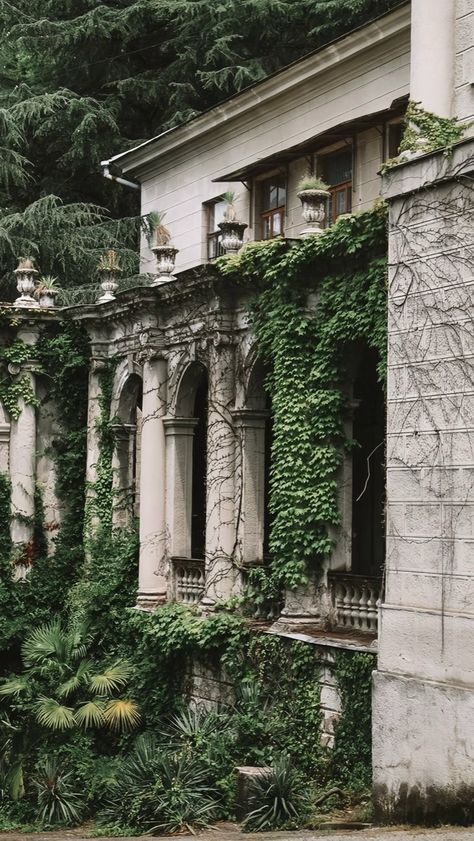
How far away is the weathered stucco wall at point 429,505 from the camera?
13.7 meters

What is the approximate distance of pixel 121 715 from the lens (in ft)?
69.8

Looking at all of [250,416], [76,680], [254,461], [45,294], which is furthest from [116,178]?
[76,680]

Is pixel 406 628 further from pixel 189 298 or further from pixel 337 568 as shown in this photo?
pixel 189 298

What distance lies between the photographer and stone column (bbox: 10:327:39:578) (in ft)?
86.9

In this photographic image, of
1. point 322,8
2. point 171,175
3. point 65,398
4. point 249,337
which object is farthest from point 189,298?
point 322,8

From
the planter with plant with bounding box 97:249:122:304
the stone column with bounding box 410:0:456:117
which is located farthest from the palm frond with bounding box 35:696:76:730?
the stone column with bounding box 410:0:456:117

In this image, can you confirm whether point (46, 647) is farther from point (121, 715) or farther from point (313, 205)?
point (313, 205)

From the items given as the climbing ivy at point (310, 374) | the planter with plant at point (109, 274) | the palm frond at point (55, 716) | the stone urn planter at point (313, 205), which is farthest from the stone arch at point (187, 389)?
the palm frond at point (55, 716)

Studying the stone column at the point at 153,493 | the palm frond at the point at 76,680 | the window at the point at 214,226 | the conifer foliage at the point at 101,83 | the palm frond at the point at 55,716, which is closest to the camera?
the palm frond at the point at 55,716

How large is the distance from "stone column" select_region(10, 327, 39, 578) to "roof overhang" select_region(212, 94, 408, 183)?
543cm

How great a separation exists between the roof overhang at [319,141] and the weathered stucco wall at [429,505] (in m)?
6.85

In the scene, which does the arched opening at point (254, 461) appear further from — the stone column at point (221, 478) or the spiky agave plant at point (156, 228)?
the spiky agave plant at point (156, 228)

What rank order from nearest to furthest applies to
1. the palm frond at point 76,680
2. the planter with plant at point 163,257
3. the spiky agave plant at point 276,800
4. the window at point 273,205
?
the spiky agave plant at point 276,800, the palm frond at point 76,680, the planter with plant at point 163,257, the window at point 273,205

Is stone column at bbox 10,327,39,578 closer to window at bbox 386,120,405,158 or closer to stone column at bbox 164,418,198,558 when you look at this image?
stone column at bbox 164,418,198,558
